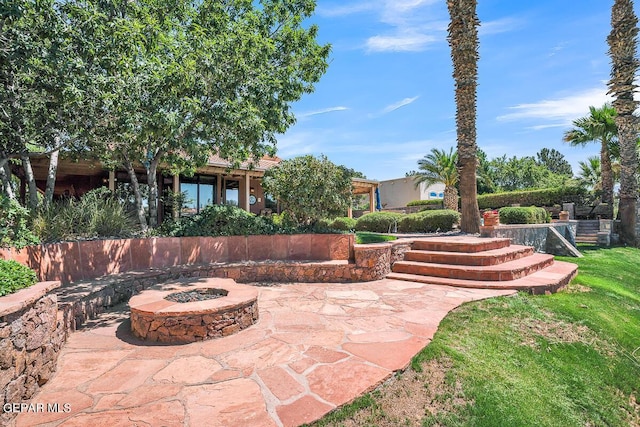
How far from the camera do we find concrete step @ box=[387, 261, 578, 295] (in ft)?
17.6

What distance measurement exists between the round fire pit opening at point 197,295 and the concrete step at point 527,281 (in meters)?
3.89

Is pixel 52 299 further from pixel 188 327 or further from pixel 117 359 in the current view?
pixel 188 327

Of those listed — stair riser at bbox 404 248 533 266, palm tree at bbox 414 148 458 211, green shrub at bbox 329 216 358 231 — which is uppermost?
palm tree at bbox 414 148 458 211

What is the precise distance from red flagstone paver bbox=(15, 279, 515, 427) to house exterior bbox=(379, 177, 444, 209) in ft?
79.2

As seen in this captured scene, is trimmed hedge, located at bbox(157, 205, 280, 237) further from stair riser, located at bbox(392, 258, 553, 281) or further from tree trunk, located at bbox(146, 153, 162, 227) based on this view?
stair riser, located at bbox(392, 258, 553, 281)

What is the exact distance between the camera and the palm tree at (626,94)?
43.1ft

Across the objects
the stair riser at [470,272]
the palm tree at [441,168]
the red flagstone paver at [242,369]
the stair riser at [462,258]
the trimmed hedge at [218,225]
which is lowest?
the red flagstone paver at [242,369]

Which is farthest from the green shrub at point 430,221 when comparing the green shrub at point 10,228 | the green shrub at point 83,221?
the green shrub at point 10,228

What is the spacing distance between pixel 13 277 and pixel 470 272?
6.68m

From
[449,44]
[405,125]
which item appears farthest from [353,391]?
[405,125]

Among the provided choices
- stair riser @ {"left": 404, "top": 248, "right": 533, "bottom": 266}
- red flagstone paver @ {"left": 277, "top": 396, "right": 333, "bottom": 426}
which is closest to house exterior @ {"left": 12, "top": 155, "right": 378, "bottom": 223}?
stair riser @ {"left": 404, "top": 248, "right": 533, "bottom": 266}

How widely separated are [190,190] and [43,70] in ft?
32.6

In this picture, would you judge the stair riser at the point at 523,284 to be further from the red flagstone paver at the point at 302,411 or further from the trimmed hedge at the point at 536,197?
the trimmed hedge at the point at 536,197

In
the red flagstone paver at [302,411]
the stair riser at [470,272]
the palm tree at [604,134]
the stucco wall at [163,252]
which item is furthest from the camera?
the palm tree at [604,134]
